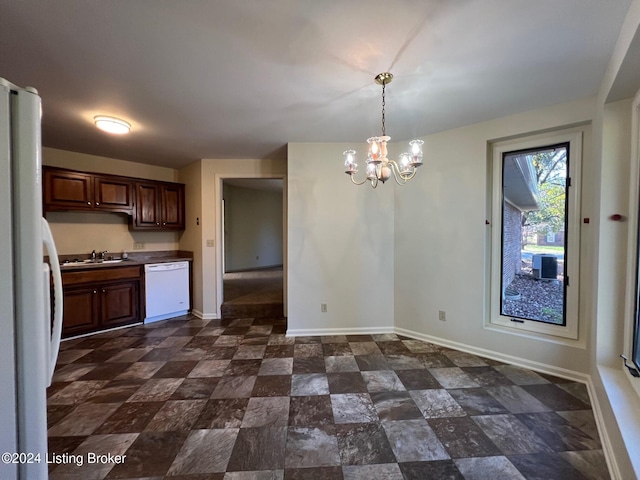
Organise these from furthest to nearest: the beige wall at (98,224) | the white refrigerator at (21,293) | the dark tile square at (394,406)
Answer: the beige wall at (98,224) < the dark tile square at (394,406) < the white refrigerator at (21,293)

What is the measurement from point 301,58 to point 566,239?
2896 millimetres

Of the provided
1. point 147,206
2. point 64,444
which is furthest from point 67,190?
point 64,444

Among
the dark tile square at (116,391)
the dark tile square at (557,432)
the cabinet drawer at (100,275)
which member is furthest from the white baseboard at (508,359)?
the cabinet drawer at (100,275)

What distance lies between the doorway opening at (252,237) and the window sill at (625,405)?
4.30m

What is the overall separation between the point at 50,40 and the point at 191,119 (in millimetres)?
1142

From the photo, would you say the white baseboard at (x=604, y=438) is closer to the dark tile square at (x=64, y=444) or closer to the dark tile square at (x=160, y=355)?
the dark tile square at (x=64, y=444)

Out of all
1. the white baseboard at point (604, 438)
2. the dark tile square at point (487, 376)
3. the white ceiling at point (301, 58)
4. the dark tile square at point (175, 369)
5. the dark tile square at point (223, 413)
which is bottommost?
the dark tile square at point (223, 413)

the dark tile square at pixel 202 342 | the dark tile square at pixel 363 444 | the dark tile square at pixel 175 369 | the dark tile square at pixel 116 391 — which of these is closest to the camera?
the dark tile square at pixel 363 444

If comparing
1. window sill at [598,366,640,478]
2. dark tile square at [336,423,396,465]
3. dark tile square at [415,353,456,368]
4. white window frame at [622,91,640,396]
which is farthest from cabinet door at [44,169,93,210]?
white window frame at [622,91,640,396]

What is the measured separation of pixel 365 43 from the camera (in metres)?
1.59

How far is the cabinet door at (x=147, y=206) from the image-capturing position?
4070mm

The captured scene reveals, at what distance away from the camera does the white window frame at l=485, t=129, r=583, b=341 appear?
2.37 m

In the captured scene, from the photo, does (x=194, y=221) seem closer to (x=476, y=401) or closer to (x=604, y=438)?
Result: (x=476, y=401)

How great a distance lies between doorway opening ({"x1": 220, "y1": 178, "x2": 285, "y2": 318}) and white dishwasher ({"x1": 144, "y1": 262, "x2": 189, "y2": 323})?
917 millimetres
